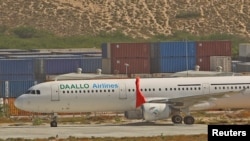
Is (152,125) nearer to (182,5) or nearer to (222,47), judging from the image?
(222,47)

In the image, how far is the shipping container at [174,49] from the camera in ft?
286

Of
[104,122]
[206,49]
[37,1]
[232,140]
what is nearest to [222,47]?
[206,49]

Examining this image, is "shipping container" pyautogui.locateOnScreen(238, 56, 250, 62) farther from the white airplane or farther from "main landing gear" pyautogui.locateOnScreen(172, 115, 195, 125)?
"main landing gear" pyautogui.locateOnScreen(172, 115, 195, 125)

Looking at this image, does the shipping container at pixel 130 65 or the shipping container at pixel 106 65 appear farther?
the shipping container at pixel 106 65

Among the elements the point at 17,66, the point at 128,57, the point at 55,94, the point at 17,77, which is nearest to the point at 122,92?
the point at 55,94

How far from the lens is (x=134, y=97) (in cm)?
Answer: 6075

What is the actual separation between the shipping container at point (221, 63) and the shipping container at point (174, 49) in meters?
2.10

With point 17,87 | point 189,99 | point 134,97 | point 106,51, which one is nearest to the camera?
point 189,99

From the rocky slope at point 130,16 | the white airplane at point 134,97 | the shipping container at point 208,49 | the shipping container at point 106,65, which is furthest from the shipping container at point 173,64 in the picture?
the rocky slope at point 130,16

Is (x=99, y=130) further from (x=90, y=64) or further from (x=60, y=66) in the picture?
(x=90, y=64)

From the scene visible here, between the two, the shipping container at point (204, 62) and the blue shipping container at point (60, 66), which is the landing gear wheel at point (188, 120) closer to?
the shipping container at point (204, 62)

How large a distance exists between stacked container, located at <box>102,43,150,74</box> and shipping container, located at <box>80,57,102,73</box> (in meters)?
3.07

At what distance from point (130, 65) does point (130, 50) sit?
5.31 ft

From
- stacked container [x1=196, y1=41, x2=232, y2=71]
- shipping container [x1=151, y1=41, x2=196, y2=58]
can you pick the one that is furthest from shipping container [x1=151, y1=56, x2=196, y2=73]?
stacked container [x1=196, y1=41, x2=232, y2=71]
